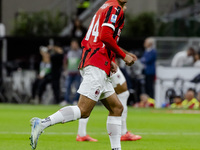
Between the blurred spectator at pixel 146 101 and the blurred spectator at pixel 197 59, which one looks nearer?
the blurred spectator at pixel 197 59

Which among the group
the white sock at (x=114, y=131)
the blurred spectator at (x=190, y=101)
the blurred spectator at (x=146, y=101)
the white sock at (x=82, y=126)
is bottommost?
the blurred spectator at (x=146, y=101)

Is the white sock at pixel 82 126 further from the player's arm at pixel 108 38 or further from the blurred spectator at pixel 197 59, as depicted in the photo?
the blurred spectator at pixel 197 59

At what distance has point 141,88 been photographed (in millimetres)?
22422

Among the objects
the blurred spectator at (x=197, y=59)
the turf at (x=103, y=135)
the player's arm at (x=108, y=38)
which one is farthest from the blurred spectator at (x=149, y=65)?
the player's arm at (x=108, y=38)

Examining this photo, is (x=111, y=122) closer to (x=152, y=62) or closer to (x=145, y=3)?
(x=152, y=62)

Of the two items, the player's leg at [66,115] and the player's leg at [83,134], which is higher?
the player's leg at [66,115]

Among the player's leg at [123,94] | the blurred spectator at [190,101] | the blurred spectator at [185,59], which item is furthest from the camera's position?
the blurred spectator at [185,59]

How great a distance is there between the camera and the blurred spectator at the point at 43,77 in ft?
74.8

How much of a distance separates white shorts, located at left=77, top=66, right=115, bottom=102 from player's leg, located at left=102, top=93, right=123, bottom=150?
9cm

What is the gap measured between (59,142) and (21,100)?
14975mm

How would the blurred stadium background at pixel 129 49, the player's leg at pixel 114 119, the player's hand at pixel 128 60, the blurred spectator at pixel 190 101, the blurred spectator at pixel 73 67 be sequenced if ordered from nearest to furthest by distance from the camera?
1. the player's hand at pixel 128 60
2. the player's leg at pixel 114 119
3. the blurred spectator at pixel 190 101
4. the blurred stadium background at pixel 129 49
5. the blurred spectator at pixel 73 67

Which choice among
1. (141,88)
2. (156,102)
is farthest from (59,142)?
(141,88)

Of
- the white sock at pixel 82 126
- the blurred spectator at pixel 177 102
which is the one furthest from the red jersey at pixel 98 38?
the blurred spectator at pixel 177 102

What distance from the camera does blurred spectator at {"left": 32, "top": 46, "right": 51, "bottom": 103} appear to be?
22797 mm
